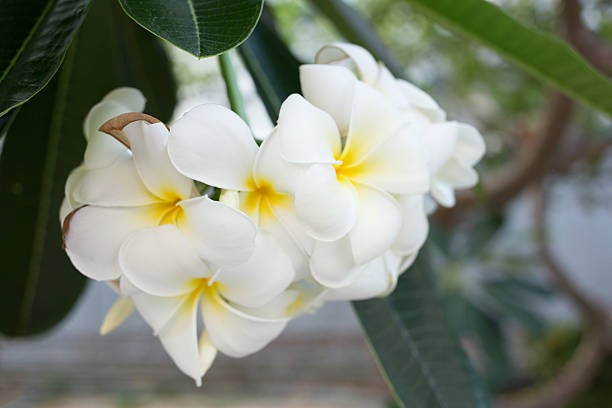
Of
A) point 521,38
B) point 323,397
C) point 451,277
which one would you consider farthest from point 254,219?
point 323,397

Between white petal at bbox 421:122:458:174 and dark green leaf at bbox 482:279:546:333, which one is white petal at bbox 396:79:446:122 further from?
dark green leaf at bbox 482:279:546:333

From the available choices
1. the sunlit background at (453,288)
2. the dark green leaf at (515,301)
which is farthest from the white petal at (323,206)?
the dark green leaf at (515,301)

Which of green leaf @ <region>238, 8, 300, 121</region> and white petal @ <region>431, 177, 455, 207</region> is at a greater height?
white petal @ <region>431, 177, 455, 207</region>

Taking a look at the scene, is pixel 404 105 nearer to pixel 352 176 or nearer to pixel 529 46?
pixel 352 176

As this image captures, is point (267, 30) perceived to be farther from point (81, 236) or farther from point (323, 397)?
point (323, 397)

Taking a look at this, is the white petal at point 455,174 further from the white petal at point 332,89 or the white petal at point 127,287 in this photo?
the white petal at point 127,287

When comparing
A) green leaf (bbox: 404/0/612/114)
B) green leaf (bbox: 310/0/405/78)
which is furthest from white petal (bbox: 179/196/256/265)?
green leaf (bbox: 310/0/405/78)

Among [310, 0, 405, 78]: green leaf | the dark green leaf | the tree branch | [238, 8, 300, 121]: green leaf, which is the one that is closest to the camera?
[238, 8, 300, 121]: green leaf
